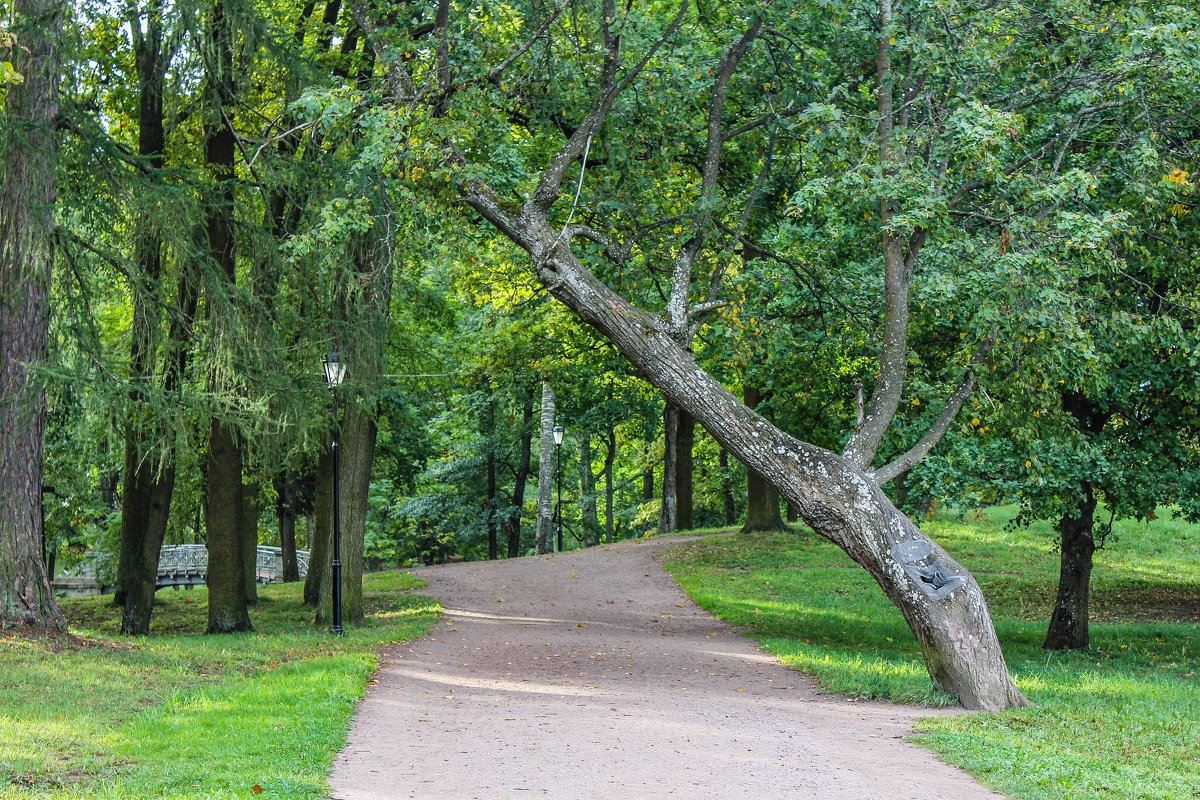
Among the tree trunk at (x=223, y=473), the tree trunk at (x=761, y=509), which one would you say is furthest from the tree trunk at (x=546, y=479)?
the tree trunk at (x=223, y=473)

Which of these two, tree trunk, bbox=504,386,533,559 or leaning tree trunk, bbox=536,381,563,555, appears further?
tree trunk, bbox=504,386,533,559

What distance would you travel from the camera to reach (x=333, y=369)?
40.8ft

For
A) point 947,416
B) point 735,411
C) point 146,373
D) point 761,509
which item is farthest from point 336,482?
point 761,509

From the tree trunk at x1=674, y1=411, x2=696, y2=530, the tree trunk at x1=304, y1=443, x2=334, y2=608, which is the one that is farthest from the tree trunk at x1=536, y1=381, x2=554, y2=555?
the tree trunk at x1=304, y1=443, x2=334, y2=608

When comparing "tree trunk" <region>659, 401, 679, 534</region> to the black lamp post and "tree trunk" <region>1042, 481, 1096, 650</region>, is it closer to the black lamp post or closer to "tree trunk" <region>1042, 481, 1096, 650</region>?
"tree trunk" <region>1042, 481, 1096, 650</region>

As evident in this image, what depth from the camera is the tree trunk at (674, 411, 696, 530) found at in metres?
25.2

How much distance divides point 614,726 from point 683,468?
58.7ft

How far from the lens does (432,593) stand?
18.6 metres

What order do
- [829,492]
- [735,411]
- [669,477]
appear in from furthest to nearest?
1. [669,477]
2. [735,411]
3. [829,492]

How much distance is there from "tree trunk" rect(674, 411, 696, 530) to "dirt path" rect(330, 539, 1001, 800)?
34.8 ft

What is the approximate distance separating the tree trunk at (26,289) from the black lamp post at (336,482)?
3.20 meters

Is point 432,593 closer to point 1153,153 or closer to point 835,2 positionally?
point 835,2

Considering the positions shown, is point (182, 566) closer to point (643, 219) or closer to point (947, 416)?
point (643, 219)

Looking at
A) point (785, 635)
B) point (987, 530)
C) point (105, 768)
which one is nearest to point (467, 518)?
point (987, 530)
